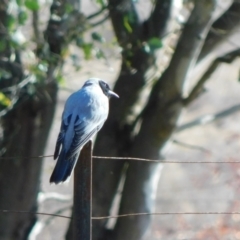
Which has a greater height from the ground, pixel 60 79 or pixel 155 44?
pixel 155 44

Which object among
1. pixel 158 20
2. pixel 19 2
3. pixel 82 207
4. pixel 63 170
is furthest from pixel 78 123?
pixel 158 20

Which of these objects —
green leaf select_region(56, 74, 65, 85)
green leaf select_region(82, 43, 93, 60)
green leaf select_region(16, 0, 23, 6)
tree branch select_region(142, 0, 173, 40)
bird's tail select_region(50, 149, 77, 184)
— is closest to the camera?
bird's tail select_region(50, 149, 77, 184)

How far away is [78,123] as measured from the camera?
4.95 metres

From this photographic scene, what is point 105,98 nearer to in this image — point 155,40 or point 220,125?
point 155,40

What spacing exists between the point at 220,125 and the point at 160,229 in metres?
2.44

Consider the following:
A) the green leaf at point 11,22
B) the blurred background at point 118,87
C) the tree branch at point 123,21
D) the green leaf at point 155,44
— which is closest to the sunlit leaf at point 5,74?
the blurred background at point 118,87

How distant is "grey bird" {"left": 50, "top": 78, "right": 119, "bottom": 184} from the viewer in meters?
4.24

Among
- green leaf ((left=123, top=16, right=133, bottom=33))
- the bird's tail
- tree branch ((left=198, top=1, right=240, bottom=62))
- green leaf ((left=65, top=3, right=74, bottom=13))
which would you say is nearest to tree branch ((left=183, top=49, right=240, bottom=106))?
tree branch ((left=198, top=1, right=240, bottom=62))

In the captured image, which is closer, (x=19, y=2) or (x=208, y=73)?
(x=19, y=2)

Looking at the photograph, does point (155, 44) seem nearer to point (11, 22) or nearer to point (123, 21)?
point (123, 21)

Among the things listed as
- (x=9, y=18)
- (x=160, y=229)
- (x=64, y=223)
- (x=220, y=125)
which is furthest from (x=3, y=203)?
(x=220, y=125)

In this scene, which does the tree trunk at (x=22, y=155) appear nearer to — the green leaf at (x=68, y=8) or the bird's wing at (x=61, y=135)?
the green leaf at (x=68, y=8)

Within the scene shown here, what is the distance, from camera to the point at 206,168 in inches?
482

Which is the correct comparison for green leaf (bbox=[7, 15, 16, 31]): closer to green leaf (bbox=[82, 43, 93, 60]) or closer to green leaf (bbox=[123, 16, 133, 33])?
green leaf (bbox=[82, 43, 93, 60])
